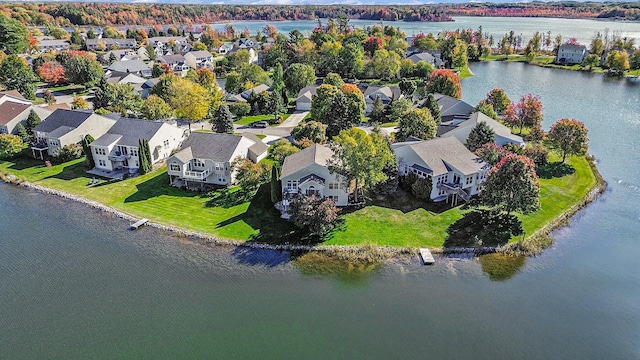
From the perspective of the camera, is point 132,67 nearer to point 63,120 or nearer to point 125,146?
point 63,120

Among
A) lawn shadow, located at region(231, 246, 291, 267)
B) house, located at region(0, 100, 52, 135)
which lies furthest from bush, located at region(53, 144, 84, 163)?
lawn shadow, located at region(231, 246, 291, 267)

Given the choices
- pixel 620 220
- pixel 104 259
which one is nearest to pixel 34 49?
pixel 104 259

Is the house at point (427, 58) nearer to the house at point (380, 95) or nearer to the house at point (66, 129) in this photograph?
the house at point (380, 95)

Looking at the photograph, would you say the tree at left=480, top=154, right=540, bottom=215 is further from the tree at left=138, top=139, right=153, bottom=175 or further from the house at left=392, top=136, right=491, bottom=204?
the tree at left=138, top=139, right=153, bottom=175

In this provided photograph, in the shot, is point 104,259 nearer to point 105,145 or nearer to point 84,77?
point 105,145

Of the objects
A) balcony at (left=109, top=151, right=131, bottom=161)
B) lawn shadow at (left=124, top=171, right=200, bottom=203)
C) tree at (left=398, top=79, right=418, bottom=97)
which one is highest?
tree at (left=398, top=79, right=418, bottom=97)

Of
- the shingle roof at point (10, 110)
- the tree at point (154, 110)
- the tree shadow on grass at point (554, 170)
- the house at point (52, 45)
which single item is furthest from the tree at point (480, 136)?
the house at point (52, 45)
